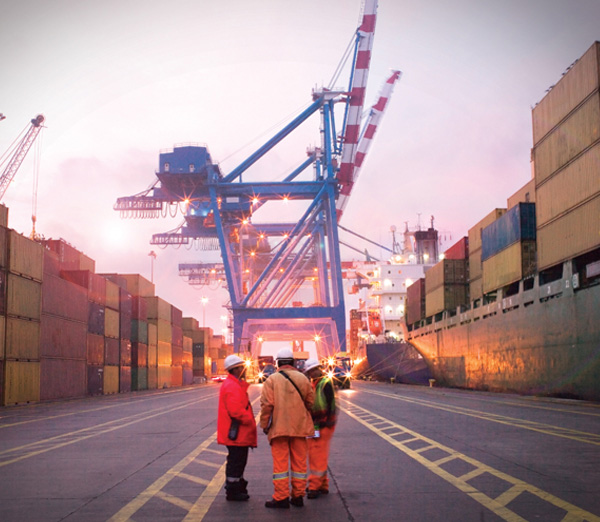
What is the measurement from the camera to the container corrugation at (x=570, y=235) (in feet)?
80.5

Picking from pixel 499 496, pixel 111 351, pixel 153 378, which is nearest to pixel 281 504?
pixel 499 496

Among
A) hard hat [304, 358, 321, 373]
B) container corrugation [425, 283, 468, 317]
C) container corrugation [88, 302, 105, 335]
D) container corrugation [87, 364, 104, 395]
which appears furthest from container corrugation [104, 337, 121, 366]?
hard hat [304, 358, 321, 373]

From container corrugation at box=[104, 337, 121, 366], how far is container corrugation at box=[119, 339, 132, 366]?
0.80 m

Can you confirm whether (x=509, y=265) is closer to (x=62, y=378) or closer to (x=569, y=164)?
(x=569, y=164)

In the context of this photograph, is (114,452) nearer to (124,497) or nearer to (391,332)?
(124,497)

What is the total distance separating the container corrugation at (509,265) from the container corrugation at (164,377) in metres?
32.1

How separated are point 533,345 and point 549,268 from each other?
11.7 ft

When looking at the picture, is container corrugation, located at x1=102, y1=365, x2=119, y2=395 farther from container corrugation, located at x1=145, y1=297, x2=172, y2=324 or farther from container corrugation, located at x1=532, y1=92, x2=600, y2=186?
container corrugation, located at x1=532, y1=92, x2=600, y2=186

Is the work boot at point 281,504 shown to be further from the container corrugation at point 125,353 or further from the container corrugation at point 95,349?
the container corrugation at point 125,353

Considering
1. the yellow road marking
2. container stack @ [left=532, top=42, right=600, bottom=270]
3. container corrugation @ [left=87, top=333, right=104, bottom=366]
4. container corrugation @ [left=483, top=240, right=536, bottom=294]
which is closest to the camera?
the yellow road marking

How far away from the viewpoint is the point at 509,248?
33.1 metres

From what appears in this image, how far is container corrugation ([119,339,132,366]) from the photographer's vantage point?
47.1 metres

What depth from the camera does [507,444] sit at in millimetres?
11797

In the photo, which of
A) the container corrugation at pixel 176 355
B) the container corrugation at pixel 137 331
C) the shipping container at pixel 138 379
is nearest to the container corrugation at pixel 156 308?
the container corrugation at pixel 137 331
